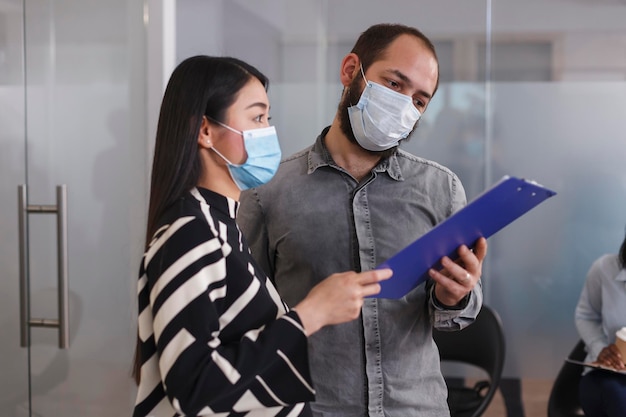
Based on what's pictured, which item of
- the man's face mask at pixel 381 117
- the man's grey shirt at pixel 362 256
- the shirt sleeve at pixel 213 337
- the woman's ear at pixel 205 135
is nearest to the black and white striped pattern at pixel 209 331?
the shirt sleeve at pixel 213 337

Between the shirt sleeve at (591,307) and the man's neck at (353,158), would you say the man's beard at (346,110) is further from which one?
the shirt sleeve at (591,307)

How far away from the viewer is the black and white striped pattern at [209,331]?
4.09ft

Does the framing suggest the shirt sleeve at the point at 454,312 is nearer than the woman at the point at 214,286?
No

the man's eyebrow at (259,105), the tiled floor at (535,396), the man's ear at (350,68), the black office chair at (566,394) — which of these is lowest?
the tiled floor at (535,396)

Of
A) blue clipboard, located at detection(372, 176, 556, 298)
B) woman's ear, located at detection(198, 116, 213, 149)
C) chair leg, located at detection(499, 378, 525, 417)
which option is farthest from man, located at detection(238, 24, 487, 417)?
chair leg, located at detection(499, 378, 525, 417)

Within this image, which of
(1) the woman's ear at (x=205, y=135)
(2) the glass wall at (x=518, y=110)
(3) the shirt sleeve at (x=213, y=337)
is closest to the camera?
(3) the shirt sleeve at (x=213, y=337)

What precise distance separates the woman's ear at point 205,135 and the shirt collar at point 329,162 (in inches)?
16.7

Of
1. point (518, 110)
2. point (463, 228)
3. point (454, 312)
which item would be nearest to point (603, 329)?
point (518, 110)

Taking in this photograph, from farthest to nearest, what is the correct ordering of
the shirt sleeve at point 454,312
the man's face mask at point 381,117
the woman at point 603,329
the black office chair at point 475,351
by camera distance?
the black office chair at point 475,351 → the woman at point 603,329 → the man's face mask at point 381,117 → the shirt sleeve at point 454,312

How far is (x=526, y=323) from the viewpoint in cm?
361

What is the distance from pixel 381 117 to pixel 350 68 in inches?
7.9

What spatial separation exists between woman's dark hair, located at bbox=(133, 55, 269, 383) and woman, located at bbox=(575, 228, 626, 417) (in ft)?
7.08

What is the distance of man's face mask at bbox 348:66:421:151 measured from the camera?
183 cm

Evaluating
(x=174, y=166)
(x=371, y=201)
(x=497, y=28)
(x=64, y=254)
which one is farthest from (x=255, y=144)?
(x=497, y=28)
